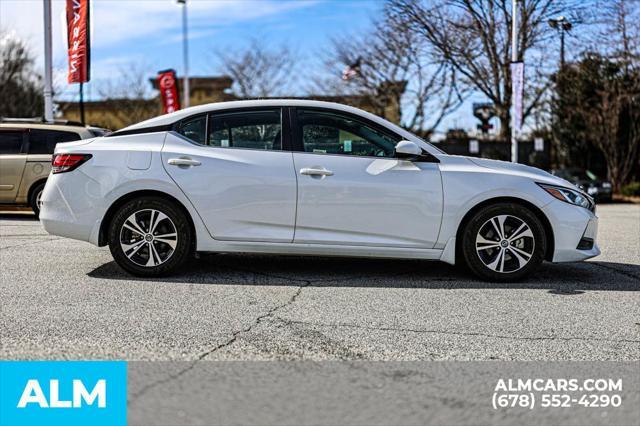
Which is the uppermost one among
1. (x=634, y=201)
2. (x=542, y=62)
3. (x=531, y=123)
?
(x=542, y=62)

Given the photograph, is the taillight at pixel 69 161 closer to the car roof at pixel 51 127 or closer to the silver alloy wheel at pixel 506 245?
the silver alloy wheel at pixel 506 245

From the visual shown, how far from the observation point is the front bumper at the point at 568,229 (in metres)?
6.28

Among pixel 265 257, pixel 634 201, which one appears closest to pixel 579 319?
pixel 265 257

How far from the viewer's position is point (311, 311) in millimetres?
5168

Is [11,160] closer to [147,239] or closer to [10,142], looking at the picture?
[10,142]

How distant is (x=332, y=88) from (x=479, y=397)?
30.9m

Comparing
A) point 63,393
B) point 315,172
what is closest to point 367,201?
point 315,172

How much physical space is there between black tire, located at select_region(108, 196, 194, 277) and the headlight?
319 cm

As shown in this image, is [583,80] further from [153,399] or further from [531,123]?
[153,399]

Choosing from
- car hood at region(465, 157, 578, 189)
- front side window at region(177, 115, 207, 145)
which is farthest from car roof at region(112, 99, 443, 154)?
car hood at region(465, 157, 578, 189)

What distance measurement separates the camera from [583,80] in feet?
90.2

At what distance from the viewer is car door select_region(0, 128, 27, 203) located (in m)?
11.9

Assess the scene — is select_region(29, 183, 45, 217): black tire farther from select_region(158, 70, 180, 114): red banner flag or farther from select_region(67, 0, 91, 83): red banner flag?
select_region(158, 70, 180, 114): red banner flag

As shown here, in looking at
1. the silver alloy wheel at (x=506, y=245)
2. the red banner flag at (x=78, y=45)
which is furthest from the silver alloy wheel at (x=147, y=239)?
the red banner flag at (x=78, y=45)
